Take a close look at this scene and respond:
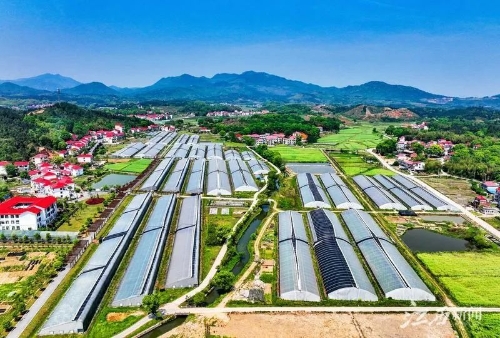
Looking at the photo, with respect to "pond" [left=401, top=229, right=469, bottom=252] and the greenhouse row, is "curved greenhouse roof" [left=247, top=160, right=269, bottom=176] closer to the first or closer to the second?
the greenhouse row

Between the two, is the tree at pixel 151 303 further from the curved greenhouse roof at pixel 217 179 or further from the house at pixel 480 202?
the house at pixel 480 202

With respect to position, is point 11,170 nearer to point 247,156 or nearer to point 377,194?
point 247,156

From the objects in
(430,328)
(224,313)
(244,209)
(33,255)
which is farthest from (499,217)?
(33,255)

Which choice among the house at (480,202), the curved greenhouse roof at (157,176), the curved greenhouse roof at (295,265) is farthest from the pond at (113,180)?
the house at (480,202)

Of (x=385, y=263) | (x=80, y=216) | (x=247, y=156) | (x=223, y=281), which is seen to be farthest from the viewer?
(x=247, y=156)

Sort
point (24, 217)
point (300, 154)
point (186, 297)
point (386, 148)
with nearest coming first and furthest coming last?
point (186, 297)
point (24, 217)
point (300, 154)
point (386, 148)

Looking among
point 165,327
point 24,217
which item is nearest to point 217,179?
point 24,217

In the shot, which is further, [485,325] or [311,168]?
[311,168]
